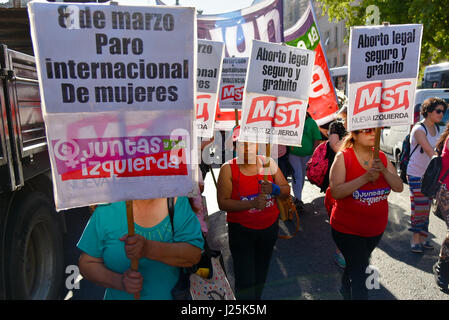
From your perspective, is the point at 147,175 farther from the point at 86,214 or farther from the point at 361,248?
the point at 86,214

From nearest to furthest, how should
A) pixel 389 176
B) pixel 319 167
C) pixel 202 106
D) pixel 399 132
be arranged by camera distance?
pixel 389 176 → pixel 202 106 → pixel 319 167 → pixel 399 132

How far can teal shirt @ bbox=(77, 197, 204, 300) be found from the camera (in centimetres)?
214

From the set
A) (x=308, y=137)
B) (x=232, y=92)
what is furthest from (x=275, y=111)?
(x=308, y=137)

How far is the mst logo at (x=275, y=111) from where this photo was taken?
354cm

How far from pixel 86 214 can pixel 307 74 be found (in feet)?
13.7

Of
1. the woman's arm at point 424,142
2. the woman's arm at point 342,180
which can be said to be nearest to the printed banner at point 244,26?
the woman's arm at point 424,142

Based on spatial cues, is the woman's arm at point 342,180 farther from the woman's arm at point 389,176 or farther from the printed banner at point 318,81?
the printed banner at point 318,81

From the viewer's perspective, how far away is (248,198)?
3.32 metres

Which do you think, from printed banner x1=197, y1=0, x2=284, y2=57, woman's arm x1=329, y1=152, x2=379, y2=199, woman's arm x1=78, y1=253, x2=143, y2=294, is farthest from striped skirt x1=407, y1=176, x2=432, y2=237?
woman's arm x1=78, y1=253, x2=143, y2=294

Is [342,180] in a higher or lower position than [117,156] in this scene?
lower

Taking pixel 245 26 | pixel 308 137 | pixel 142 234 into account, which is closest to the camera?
pixel 142 234

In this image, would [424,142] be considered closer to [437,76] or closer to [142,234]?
[142,234]

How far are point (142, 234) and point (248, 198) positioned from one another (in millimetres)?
1314

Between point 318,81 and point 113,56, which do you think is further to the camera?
A: point 318,81
